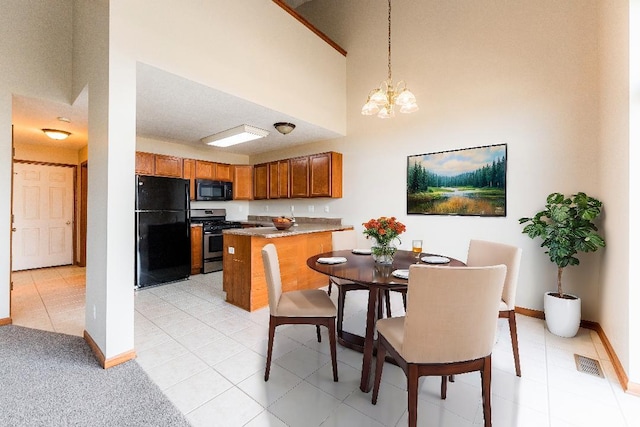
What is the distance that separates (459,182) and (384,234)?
2001 mm

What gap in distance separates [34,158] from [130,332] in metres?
5.25

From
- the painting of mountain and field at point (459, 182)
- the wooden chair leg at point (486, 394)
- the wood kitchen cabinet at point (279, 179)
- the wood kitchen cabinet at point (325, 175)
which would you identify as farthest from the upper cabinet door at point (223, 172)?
the wooden chair leg at point (486, 394)

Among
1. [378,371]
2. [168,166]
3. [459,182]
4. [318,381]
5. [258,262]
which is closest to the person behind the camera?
[378,371]

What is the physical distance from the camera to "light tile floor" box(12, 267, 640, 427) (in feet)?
5.34

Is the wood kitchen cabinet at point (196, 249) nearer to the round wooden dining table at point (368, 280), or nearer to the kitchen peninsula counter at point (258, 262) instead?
the kitchen peninsula counter at point (258, 262)

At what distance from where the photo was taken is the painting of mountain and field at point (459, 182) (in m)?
3.32

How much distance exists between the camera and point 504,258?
2248mm

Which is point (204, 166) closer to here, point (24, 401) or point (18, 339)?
point (18, 339)

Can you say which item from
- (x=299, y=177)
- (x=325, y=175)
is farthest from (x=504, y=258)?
(x=299, y=177)

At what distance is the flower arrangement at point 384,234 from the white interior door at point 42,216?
21.2ft

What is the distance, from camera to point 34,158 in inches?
206

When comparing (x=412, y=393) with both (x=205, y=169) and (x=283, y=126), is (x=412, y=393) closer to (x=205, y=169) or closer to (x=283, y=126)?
(x=283, y=126)

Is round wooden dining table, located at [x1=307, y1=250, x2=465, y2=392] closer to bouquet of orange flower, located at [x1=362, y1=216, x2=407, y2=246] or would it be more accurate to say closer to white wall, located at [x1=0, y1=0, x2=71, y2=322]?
bouquet of orange flower, located at [x1=362, y1=216, x2=407, y2=246]

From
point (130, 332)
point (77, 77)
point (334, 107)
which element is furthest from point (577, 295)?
point (77, 77)
